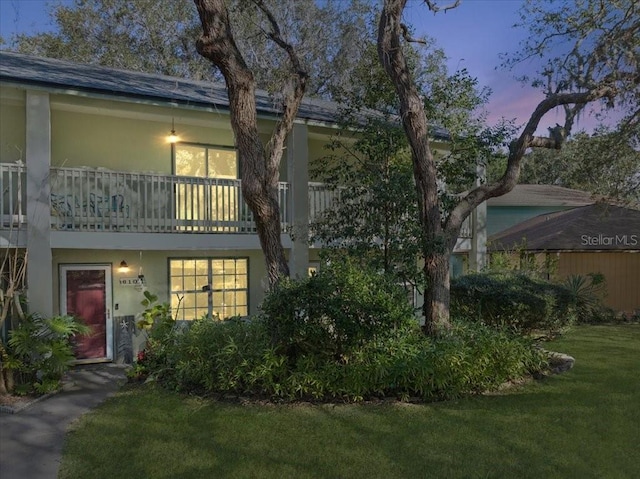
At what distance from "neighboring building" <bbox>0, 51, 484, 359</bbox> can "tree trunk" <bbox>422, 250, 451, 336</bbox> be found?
133 inches

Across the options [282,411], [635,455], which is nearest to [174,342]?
[282,411]

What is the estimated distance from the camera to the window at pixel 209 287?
12766 millimetres

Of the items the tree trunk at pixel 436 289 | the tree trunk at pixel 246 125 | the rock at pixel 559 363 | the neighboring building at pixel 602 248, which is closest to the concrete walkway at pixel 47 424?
the tree trunk at pixel 246 125

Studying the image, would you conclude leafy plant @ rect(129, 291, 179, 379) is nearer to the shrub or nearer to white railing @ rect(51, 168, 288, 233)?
white railing @ rect(51, 168, 288, 233)

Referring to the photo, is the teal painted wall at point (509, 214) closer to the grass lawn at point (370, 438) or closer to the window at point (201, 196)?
the window at point (201, 196)

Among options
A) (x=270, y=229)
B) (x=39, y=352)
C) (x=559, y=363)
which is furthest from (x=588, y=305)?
(x=39, y=352)

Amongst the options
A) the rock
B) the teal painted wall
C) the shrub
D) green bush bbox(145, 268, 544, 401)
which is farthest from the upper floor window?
the teal painted wall

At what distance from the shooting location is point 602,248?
18438 mm

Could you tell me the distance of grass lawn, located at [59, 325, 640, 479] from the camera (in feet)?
17.5

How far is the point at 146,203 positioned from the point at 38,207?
6.60 feet

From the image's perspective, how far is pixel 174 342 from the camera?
30.3 ft

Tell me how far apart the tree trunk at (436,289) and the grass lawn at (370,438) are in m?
1.84

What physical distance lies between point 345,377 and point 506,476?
2.92 meters

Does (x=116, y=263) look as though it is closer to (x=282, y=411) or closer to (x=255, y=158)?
(x=255, y=158)
